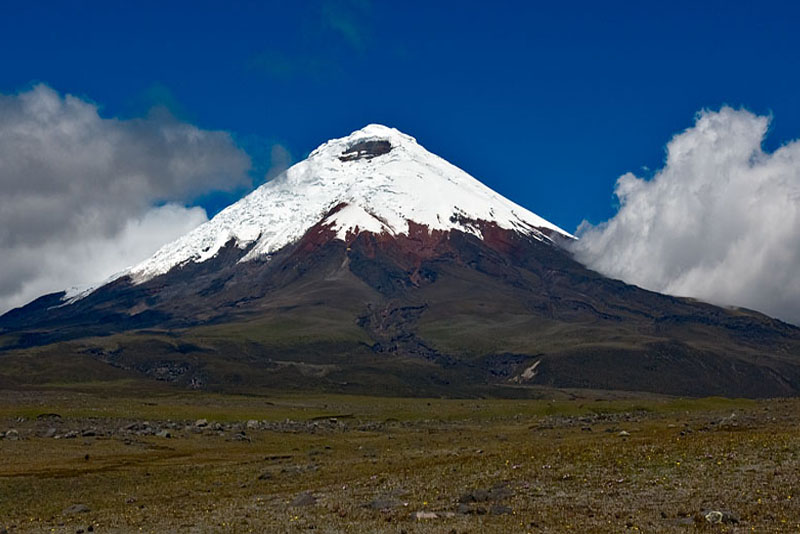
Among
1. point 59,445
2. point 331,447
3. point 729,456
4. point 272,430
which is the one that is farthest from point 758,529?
point 272,430

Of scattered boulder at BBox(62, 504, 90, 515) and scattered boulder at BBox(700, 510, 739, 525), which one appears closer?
scattered boulder at BBox(700, 510, 739, 525)

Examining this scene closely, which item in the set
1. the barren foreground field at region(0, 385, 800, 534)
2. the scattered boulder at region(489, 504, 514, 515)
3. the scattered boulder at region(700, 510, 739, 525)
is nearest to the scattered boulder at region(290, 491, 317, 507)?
the barren foreground field at region(0, 385, 800, 534)

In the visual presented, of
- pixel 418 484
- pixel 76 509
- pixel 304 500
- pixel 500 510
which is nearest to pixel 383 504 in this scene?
pixel 304 500

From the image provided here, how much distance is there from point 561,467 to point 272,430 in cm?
7329

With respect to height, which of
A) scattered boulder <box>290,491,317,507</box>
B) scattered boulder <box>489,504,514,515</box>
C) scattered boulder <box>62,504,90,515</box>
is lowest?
scattered boulder <box>62,504,90,515</box>

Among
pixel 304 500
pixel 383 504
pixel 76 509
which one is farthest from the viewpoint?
pixel 76 509

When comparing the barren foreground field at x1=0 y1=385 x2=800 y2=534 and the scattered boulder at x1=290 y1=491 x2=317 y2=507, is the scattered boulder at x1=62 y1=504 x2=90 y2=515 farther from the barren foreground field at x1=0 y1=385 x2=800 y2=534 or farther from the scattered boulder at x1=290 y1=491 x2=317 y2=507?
the scattered boulder at x1=290 y1=491 x2=317 y2=507

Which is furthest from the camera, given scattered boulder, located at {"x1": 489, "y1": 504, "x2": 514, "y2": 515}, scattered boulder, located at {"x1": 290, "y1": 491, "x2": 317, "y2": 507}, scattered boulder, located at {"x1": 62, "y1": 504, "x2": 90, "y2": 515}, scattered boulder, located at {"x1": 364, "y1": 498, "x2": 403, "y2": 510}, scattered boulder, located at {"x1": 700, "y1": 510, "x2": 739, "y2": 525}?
scattered boulder, located at {"x1": 62, "y1": 504, "x2": 90, "y2": 515}

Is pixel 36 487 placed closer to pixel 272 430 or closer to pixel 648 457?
pixel 648 457

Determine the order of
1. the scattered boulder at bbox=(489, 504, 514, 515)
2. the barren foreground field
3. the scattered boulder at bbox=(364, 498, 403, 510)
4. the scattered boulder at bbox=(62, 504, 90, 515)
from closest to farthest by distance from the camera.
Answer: the barren foreground field, the scattered boulder at bbox=(489, 504, 514, 515), the scattered boulder at bbox=(364, 498, 403, 510), the scattered boulder at bbox=(62, 504, 90, 515)

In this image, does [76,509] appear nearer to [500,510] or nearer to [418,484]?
[418,484]

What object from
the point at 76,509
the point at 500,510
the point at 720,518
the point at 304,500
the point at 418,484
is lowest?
the point at 76,509

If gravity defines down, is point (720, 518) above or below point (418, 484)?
below

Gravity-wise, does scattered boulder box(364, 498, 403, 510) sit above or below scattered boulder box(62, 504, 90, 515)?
above
